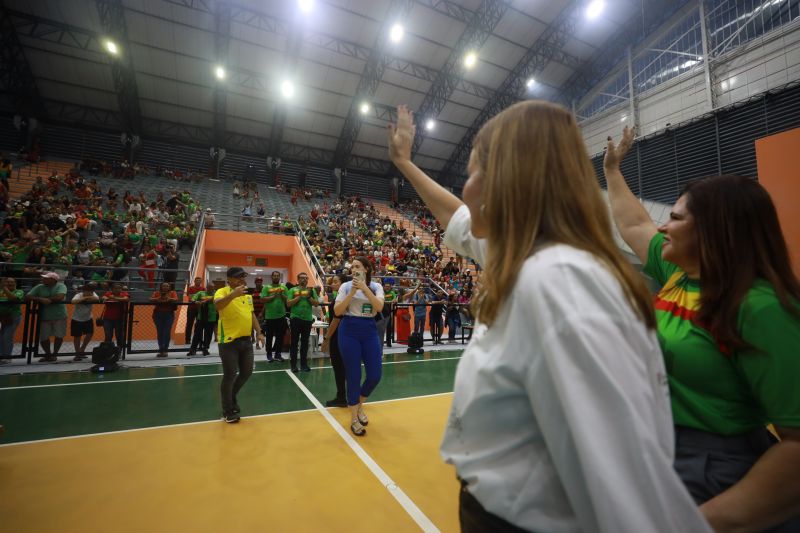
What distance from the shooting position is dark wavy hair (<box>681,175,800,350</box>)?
0.97 m

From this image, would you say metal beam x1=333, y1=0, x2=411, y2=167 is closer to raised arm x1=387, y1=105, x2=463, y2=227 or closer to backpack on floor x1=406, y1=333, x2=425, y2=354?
backpack on floor x1=406, y1=333, x2=425, y2=354

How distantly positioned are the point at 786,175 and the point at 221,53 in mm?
21228

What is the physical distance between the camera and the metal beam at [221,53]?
16234mm

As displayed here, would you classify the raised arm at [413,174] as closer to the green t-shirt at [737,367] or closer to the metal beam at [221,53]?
the green t-shirt at [737,367]

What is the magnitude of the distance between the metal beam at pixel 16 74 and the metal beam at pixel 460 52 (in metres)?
19.6

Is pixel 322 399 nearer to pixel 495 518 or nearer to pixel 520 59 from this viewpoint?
pixel 495 518

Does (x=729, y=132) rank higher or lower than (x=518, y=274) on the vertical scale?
higher

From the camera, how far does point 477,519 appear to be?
0.78 m

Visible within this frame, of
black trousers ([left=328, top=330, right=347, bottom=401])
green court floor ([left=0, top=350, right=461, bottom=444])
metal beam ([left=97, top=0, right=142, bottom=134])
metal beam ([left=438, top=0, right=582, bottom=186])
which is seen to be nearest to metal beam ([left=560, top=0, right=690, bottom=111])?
metal beam ([left=438, top=0, right=582, bottom=186])

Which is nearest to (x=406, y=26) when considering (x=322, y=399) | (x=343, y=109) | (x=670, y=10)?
(x=343, y=109)

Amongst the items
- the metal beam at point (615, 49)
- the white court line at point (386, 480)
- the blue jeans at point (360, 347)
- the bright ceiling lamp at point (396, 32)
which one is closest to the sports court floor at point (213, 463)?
the white court line at point (386, 480)

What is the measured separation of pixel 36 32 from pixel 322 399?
23269 millimetres

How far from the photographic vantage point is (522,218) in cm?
73

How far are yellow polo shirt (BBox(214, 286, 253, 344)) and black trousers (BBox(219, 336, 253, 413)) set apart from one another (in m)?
0.08
